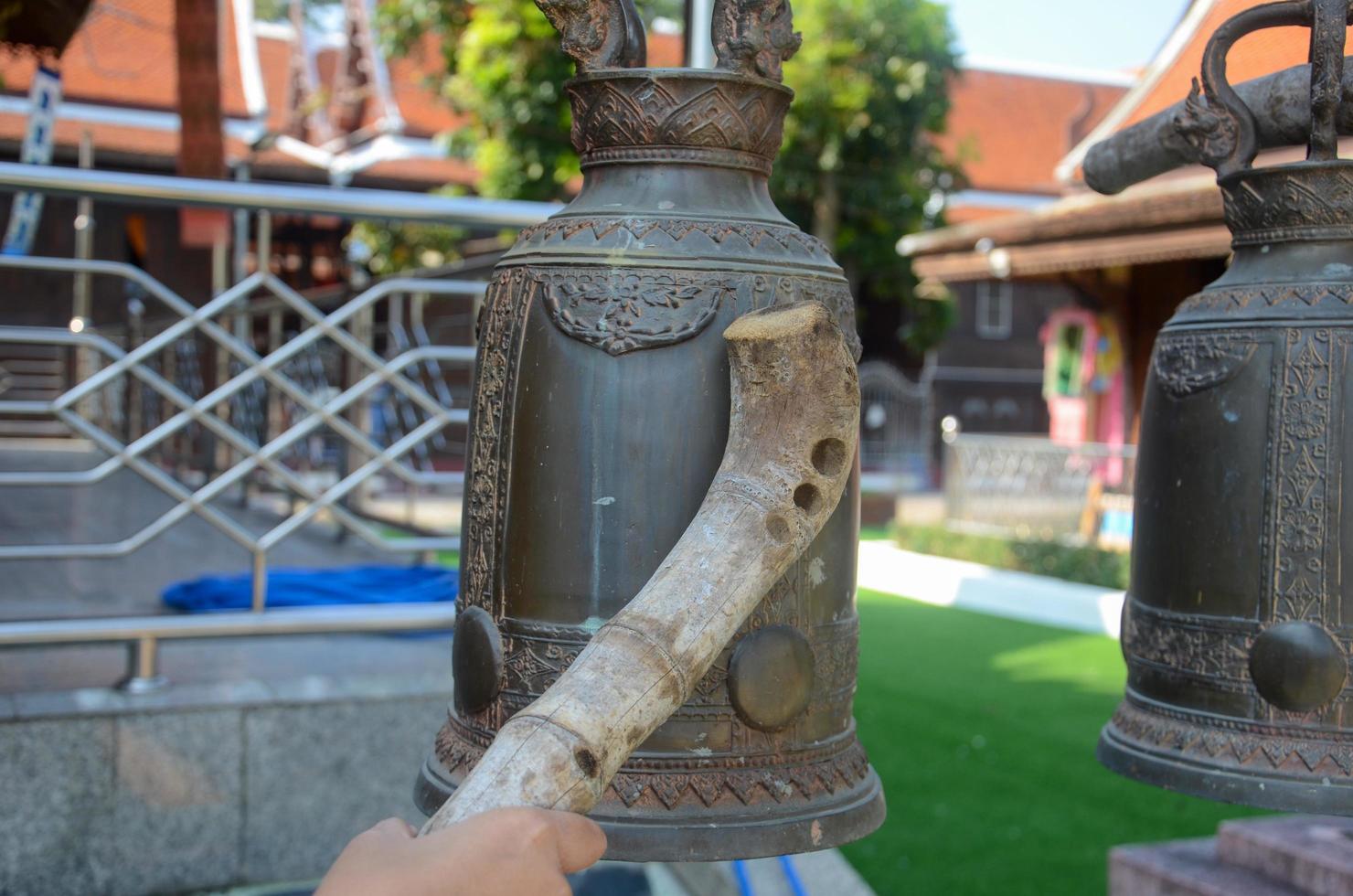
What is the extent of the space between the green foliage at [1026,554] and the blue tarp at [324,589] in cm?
616

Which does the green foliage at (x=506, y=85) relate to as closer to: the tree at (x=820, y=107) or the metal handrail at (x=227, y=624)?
the tree at (x=820, y=107)

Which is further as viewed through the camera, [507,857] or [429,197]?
[429,197]

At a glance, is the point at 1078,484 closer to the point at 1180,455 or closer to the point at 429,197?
the point at 429,197

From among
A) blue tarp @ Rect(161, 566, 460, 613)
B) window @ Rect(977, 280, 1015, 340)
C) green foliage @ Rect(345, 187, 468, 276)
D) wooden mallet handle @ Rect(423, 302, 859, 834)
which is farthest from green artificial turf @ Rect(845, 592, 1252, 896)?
window @ Rect(977, 280, 1015, 340)

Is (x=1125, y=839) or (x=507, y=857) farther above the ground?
(x=507, y=857)

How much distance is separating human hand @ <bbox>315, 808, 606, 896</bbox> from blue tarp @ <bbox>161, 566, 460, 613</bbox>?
3.07 meters

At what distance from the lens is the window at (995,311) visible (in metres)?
23.6

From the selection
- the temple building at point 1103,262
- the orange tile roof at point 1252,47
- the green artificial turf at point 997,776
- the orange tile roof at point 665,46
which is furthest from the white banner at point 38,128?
the orange tile roof at point 665,46

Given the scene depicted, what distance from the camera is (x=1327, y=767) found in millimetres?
1503

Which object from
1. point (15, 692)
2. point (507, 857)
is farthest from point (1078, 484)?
point (507, 857)

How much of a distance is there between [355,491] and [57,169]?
3233 millimetres

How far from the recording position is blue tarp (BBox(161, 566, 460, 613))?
4.11 m

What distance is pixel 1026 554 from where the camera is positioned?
1047 cm

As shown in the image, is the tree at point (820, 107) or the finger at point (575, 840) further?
the tree at point (820, 107)
